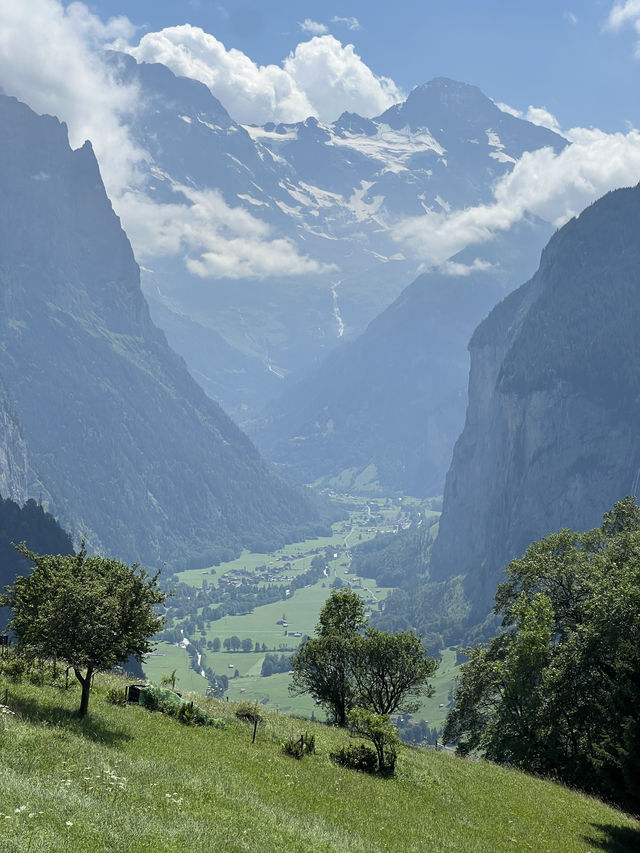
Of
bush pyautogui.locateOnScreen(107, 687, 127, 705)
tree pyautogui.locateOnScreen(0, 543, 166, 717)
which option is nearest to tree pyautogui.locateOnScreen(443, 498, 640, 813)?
tree pyautogui.locateOnScreen(0, 543, 166, 717)

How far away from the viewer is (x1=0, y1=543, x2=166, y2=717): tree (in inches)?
1214

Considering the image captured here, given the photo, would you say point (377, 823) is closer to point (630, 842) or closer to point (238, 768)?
point (238, 768)

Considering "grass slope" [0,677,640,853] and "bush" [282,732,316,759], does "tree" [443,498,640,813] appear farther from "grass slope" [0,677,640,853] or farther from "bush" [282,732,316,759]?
"bush" [282,732,316,759]

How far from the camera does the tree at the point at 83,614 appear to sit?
30828mm

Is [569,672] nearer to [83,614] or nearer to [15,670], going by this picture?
[83,614]

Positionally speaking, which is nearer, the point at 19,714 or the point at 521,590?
the point at 19,714

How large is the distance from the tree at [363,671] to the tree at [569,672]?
708cm

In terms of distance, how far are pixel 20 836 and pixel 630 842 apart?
2899 centimetres

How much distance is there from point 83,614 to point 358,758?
60.5 feet

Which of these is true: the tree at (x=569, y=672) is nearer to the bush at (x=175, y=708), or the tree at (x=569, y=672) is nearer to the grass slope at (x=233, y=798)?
the grass slope at (x=233, y=798)

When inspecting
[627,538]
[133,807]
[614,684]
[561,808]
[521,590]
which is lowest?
[561,808]

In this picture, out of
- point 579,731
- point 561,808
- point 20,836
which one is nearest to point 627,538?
point 579,731

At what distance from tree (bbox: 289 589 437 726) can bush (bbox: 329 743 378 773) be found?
700 inches

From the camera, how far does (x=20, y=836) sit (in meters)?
16.4
